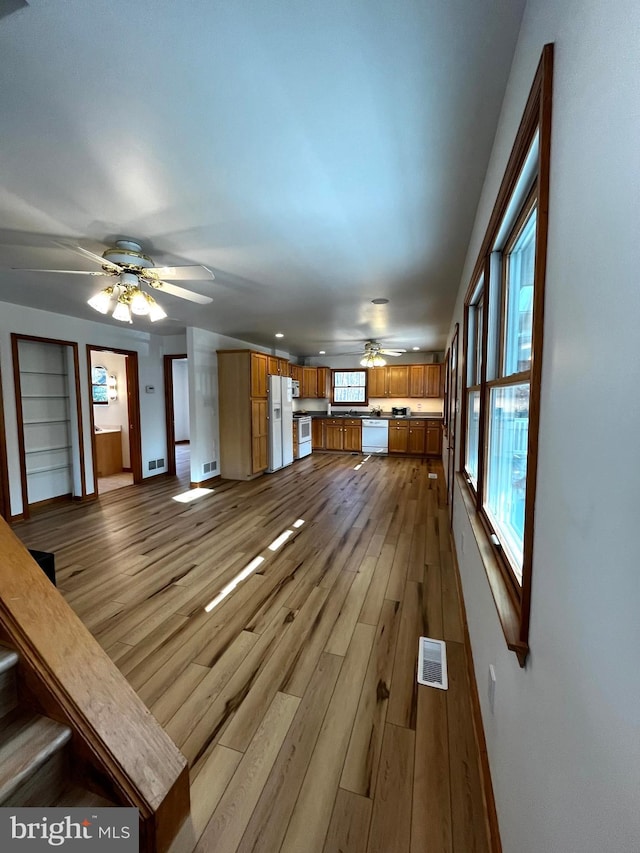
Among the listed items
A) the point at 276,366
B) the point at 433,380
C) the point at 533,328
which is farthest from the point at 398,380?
the point at 533,328

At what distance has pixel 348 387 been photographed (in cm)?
931

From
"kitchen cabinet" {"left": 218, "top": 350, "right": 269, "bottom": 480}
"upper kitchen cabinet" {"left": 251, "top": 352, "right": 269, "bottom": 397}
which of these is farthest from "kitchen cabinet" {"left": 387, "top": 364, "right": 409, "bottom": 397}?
"kitchen cabinet" {"left": 218, "top": 350, "right": 269, "bottom": 480}

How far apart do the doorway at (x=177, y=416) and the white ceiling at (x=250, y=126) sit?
11.9ft

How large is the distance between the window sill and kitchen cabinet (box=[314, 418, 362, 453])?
6.90 meters

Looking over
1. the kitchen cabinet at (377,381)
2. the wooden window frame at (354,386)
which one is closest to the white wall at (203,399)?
the wooden window frame at (354,386)

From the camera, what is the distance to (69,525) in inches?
158

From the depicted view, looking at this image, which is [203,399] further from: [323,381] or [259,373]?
[323,381]

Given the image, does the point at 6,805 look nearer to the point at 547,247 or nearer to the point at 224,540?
the point at 547,247

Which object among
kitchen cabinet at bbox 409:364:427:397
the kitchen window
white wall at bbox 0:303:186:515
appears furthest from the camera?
the kitchen window

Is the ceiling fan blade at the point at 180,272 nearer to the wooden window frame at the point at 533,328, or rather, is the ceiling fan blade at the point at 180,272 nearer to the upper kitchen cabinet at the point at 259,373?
the wooden window frame at the point at 533,328

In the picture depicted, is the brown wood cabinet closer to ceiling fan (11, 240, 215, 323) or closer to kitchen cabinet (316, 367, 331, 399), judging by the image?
kitchen cabinet (316, 367, 331, 399)

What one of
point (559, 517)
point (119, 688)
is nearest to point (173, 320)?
point (119, 688)

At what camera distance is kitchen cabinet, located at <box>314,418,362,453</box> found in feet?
28.6

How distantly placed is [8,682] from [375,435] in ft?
25.7
